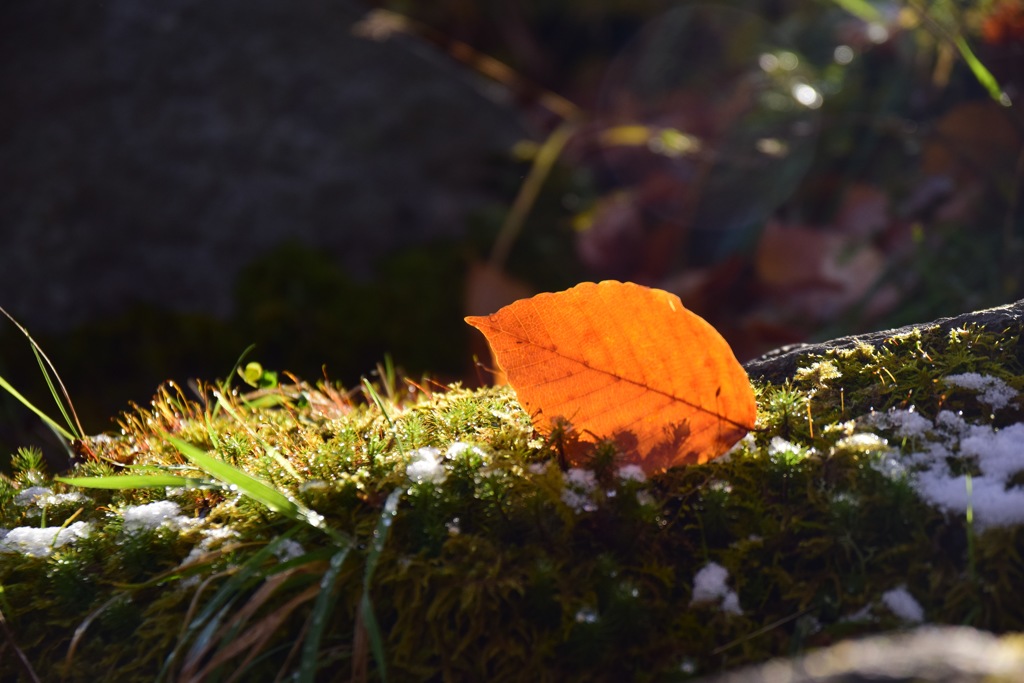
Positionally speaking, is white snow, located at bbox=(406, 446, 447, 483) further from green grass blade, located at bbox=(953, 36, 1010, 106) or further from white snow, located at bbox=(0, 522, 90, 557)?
green grass blade, located at bbox=(953, 36, 1010, 106)

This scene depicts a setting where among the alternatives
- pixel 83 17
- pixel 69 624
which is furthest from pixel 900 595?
pixel 83 17

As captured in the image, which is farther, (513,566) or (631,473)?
(631,473)

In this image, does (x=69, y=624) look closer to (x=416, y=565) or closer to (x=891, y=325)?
(x=416, y=565)

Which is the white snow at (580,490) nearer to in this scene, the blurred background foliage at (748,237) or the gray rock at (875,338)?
the gray rock at (875,338)

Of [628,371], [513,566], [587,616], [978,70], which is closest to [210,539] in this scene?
[513,566]

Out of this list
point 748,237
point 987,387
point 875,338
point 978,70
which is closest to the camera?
point 987,387

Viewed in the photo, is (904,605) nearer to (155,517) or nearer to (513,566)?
(513,566)

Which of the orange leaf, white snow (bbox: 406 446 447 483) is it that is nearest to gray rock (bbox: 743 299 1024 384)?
the orange leaf

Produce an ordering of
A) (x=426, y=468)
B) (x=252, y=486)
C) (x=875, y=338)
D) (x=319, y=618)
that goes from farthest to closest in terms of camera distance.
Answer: (x=875, y=338) < (x=426, y=468) < (x=252, y=486) < (x=319, y=618)
